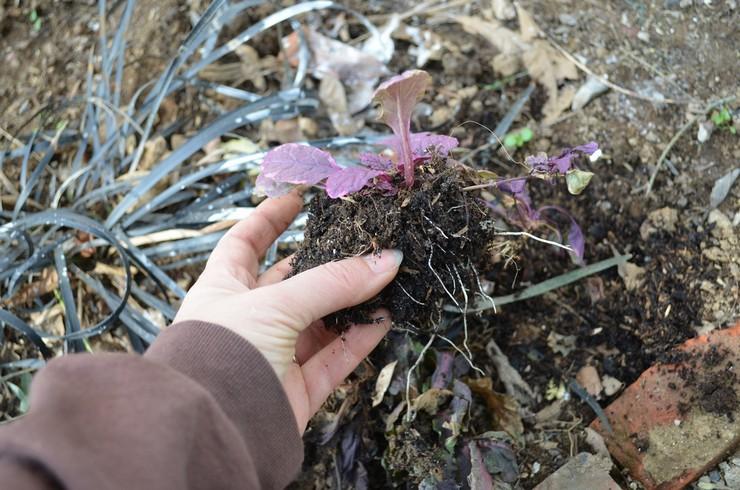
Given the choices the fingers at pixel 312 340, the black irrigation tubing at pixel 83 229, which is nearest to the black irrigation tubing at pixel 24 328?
the black irrigation tubing at pixel 83 229

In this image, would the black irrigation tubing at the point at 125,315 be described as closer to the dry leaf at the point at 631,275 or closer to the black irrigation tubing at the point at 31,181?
the black irrigation tubing at the point at 31,181

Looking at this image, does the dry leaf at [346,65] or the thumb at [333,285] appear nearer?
the thumb at [333,285]

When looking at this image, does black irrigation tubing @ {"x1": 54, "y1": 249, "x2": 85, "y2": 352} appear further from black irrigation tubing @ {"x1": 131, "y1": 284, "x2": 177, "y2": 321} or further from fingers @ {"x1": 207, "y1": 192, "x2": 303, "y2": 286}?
fingers @ {"x1": 207, "y1": 192, "x2": 303, "y2": 286}

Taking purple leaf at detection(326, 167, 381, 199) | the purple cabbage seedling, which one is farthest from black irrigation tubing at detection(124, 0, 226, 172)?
purple leaf at detection(326, 167, 381, 199)

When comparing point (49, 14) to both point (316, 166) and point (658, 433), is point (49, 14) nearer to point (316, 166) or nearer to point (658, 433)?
point (316, 166)

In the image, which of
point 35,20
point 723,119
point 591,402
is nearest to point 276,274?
point 591,402

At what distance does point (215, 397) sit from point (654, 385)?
113 centimetres

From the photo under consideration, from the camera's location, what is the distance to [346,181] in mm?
1248

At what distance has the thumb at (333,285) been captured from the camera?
1.21m

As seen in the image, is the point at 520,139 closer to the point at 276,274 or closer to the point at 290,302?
the point at 276,274

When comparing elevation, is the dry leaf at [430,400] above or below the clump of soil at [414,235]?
below

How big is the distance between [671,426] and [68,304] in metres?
1.70

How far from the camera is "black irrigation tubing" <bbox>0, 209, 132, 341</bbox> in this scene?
1.81 meters

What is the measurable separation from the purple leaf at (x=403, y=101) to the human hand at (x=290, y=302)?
0.67ft
